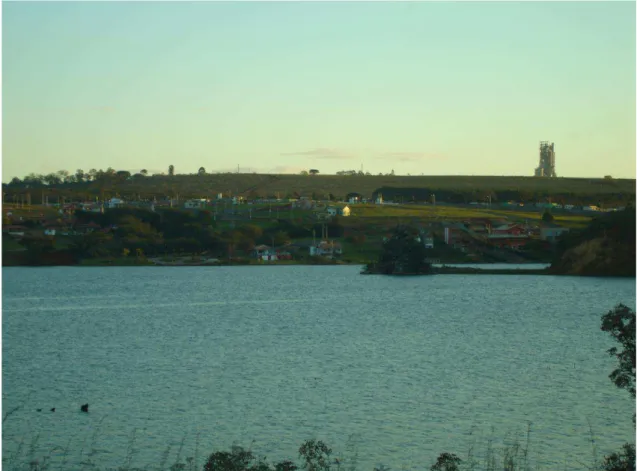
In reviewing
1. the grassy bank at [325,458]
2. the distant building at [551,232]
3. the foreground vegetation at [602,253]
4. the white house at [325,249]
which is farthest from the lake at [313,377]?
the distant building at [551,232]

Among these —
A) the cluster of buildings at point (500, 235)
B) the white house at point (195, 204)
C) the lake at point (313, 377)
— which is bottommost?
the lake at point (313, 377)

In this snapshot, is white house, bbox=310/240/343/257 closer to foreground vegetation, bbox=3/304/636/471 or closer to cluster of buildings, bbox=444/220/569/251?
cluster of buildings, bbox=444/220/569/251

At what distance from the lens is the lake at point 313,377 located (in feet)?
79.0

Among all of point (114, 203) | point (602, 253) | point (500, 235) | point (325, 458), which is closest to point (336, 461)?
point (325, 458)

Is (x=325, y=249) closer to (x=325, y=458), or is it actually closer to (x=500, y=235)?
(x=500, y=235)

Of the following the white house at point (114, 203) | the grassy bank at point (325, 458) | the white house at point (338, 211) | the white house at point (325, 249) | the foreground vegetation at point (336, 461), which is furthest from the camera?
the white house at point (114, 203)

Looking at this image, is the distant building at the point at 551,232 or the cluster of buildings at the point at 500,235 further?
the distant building at the point at 551,232

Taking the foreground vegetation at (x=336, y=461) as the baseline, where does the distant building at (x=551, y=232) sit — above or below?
above

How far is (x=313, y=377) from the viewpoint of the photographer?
3441 cm

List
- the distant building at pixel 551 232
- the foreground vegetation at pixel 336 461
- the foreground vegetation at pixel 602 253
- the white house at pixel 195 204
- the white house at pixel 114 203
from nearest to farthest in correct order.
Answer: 1. the foreground vegetation at pixel 336 461
2. the foreground vegetation at pixel 602 253
3. the distant building at pixel 551 232
4. the white house at pixel 195 204
5. the white house at pixel 114 203

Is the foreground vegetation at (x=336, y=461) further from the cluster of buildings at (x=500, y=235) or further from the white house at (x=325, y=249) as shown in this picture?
the cluster of buildings at (x=500, y=235)

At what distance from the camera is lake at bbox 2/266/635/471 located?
79.0ft

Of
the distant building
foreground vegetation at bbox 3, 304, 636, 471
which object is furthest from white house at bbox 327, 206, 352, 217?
foreground vegetation at bbox 3, 304, 636, 471

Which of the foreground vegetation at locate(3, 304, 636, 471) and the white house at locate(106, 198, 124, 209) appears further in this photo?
the white house at locate(106, 198, 124, 209)
